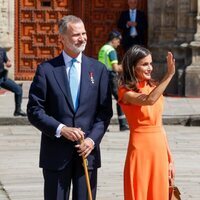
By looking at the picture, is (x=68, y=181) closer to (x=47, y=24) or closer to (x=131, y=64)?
(x=131, y=64)

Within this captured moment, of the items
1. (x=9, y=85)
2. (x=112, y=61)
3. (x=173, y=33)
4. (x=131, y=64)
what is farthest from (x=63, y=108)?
(x=173, y=33)

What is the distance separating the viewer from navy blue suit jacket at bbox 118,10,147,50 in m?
23.9

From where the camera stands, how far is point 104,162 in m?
14.0

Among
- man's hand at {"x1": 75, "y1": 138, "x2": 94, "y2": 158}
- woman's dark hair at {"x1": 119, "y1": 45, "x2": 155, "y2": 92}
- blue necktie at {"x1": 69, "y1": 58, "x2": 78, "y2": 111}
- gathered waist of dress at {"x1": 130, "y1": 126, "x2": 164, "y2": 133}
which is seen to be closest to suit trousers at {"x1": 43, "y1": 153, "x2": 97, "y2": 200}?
man's hand at {"x1": 75, "y1": 138, "x2": 94, "y2": 158}

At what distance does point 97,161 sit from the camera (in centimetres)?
770

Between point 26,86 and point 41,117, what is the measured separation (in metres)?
16.2

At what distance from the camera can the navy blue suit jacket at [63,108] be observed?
300 inches

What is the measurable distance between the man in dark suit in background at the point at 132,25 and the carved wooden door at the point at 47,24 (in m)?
0.72

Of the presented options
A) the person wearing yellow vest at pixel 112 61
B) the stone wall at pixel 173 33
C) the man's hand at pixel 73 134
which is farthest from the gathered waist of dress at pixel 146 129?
the stone wall at pixel 173 33

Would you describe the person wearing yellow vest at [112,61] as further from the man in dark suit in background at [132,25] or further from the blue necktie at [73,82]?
the blue necktie at [73,82]

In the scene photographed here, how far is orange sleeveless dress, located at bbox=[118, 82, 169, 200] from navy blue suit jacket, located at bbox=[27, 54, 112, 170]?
35 cm

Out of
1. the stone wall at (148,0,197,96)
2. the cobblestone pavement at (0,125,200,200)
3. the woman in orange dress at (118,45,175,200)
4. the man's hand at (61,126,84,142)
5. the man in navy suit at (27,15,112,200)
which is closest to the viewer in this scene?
the man's hand at (61,126,84,142)

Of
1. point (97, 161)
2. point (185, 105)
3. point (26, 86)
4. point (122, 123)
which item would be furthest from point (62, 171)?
point (26, 86)

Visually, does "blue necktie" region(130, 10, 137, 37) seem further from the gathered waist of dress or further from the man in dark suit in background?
the gathered waist of dress
